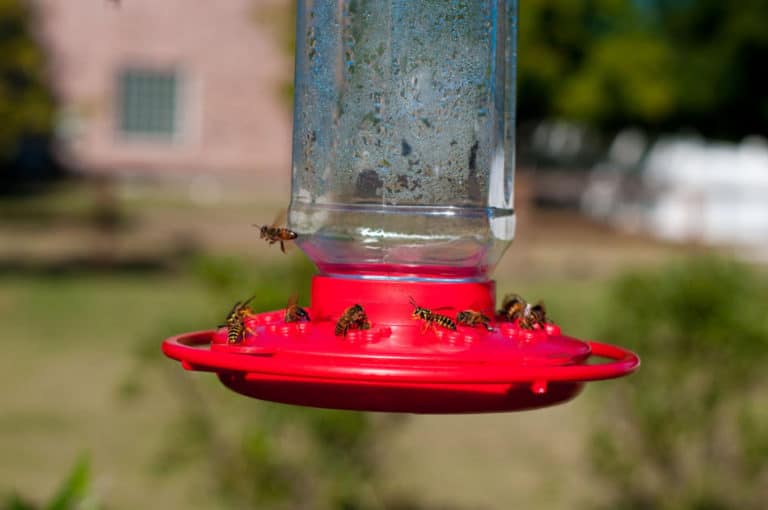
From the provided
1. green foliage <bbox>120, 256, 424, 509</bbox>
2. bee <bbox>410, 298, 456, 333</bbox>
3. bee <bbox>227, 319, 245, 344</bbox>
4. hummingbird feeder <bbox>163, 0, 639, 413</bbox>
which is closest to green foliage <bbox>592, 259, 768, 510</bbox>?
green foliage <bbox>120, 256, 424, 509</bbox>

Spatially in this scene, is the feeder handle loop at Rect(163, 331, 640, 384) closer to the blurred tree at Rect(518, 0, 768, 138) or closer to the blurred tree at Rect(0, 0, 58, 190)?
the blurred tree at Rect(0, 0, 58, 190)

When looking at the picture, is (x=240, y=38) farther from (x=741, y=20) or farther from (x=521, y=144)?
(x=741, y=20)

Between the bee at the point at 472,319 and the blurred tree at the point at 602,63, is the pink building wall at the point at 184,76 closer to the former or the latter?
the blurred tree at the point at 602,63

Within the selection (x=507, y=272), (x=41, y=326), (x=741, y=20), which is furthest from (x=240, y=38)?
(x=41, y=326)

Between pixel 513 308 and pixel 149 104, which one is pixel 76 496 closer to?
pixel 513 308

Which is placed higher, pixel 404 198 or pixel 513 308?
pixel 404 198

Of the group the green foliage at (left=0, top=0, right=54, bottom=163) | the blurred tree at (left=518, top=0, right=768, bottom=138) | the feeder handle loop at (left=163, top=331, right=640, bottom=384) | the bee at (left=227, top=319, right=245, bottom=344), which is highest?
the blurred tree at (left=518, top=0, right=768, bottom=138)

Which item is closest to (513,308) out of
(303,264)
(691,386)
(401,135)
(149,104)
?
(401,135)
